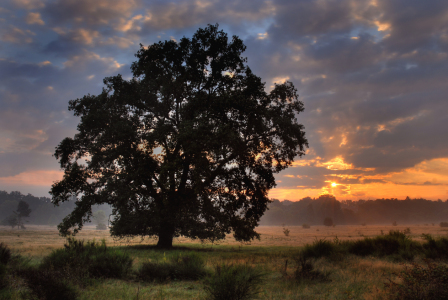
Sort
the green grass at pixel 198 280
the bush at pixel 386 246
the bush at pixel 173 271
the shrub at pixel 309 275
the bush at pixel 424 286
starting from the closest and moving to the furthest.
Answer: the bush at pixel 424 286 < the green grass at pixel 198 280 < the shrub at pixel 309 275 < the bush at pixel 173 271 < the bush at pixel 386 246

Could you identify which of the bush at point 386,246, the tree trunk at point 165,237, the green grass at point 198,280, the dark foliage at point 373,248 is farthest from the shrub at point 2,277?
the bush at point 386,246

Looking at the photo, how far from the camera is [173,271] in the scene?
9.95 m

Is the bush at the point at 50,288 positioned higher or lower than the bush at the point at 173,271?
higher

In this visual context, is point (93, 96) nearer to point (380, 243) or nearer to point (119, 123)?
point (119, 123)

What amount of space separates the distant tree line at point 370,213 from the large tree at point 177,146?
125m

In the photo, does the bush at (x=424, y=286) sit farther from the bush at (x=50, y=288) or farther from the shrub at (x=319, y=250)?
the bush at (x=50, y=288)

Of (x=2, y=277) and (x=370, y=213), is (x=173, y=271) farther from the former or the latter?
(x=370, y=213)

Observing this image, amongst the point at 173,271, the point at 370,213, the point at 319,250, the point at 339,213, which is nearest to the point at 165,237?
the point at 173,271

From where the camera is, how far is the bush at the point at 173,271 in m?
9.41

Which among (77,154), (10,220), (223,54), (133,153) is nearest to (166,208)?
(133,153)

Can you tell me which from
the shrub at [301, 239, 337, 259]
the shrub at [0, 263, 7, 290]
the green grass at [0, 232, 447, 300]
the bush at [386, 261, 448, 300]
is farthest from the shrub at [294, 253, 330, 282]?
the shrub at [0, 263, 7, 290]

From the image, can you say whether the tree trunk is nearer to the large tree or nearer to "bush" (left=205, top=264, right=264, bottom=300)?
the large tree

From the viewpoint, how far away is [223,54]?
20.3m

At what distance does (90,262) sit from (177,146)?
9818mm
